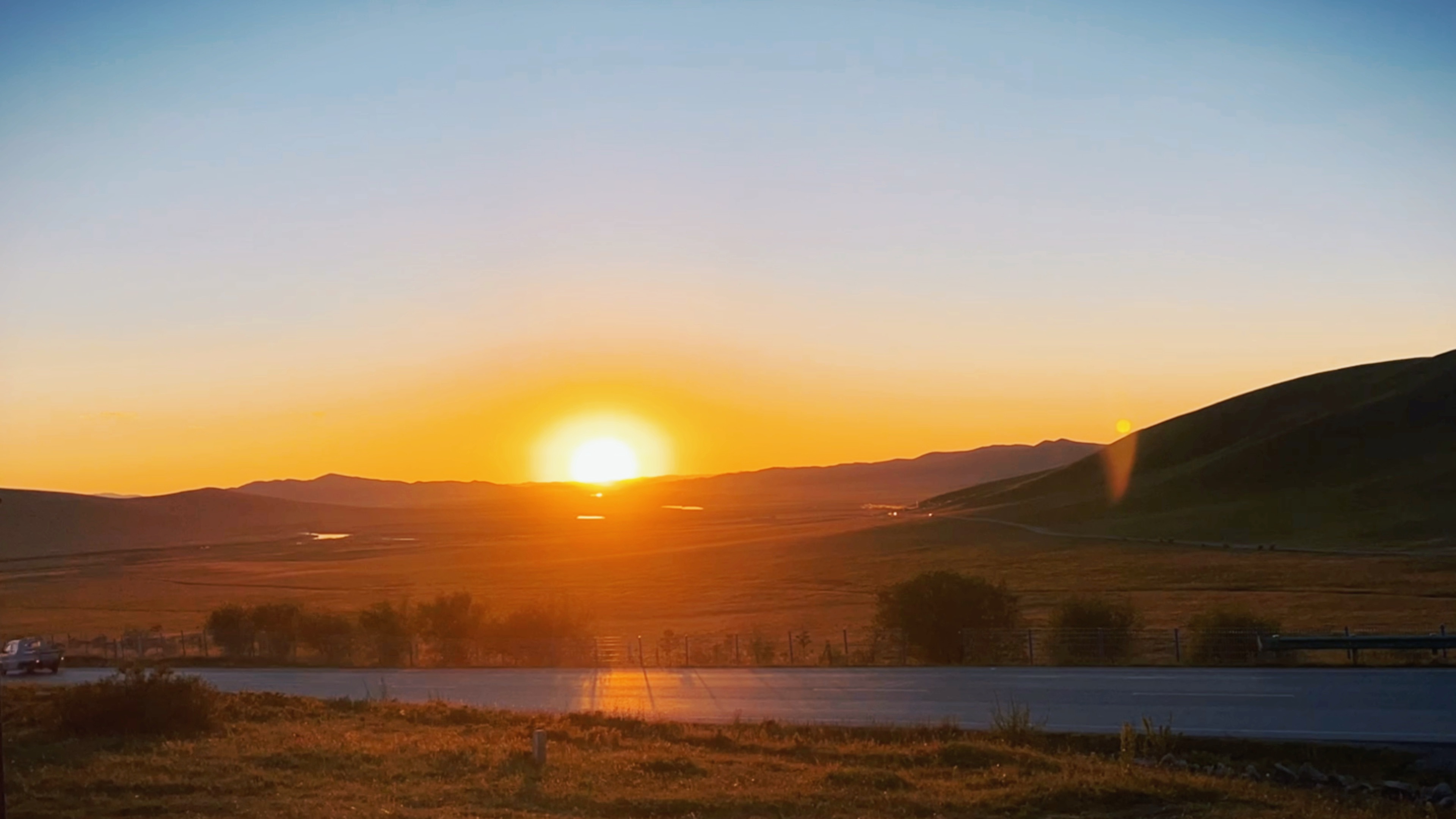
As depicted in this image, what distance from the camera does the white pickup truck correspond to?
143ft

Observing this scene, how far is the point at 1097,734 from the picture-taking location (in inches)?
862

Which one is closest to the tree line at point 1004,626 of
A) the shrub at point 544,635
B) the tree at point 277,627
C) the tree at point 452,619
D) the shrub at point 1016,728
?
the shrub at point 544,635

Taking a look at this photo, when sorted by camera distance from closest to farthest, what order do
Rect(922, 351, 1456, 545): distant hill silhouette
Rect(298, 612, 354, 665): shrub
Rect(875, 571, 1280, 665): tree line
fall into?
Rect(875, 571, 1280, 665): tree line, Rect(298, 612, 354, 665): shrub, Rect(922, 351, 1456, 545): distant hill silhouette

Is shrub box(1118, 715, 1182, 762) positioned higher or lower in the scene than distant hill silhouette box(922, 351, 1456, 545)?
lower

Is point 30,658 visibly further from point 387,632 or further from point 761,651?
point 761,651

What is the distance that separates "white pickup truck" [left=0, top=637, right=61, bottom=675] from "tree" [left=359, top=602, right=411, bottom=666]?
10325 mm

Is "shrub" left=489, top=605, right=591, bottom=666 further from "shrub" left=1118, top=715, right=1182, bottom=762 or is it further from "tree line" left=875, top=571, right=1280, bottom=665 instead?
"shrub" left=1118, top=715, right=1182, bottom=762

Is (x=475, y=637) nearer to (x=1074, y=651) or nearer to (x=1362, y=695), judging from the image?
(x=1074, y=651)

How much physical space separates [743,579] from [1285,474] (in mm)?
68946

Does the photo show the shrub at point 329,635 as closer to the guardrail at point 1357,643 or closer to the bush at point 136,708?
the bush at point 136,708

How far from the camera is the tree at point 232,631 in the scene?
51844mm

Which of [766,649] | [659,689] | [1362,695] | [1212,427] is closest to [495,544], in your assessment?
[1212,427]

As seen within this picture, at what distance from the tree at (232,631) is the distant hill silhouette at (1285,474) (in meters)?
71.5

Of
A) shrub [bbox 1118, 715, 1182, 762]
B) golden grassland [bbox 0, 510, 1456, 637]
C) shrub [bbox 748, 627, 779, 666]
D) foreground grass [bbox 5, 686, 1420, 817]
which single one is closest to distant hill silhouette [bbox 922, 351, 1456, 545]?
golden grassland [bbox 0, 510, 1456, 637]
